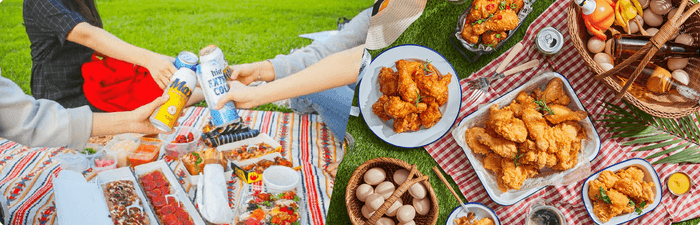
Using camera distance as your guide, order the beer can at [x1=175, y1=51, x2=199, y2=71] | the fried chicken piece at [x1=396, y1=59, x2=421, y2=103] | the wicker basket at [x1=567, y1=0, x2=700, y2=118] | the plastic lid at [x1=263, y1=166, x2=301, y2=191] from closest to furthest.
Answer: the beer can at [x1=175, y1=51, x2=199, y2=71] < the plastic lid at [x1=263, y1=166, x2=301, y2=191] < the wicker basket at [x1=567, y1=0, x2=700, y2=118] < the fried chicken piece at [x1=396, y1=59, x2=421, y2=103]

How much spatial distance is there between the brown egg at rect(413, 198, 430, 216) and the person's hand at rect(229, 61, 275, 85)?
155 cm

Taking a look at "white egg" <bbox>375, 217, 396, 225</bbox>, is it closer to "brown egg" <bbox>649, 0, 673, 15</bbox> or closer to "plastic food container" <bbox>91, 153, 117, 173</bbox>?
"plastic food container" <bbox>91, 153, 117, 173</bbox>

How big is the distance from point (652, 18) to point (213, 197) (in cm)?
309

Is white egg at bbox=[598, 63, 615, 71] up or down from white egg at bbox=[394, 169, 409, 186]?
up

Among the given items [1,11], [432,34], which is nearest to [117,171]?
[1,11]

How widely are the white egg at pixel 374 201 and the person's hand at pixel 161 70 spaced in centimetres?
164

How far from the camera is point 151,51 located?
1555 millimetres

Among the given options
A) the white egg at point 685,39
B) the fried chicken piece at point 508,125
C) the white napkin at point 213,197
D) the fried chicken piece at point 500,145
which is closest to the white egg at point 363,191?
the fried chicken piece at point 500,145

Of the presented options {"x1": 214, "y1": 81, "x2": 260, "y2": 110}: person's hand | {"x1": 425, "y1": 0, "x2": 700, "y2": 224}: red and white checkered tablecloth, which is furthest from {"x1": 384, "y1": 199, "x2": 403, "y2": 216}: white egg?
{"x1": 214, "y1": 81, "x2": 260, "y2": 110}: person's hand

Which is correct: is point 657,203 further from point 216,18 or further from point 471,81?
point 216,18

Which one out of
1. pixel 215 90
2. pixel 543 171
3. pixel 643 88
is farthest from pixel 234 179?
pixel 643 88

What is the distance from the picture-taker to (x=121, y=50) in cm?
150

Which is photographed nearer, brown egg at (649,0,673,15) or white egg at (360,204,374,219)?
brown egg at (649,0,673,15)

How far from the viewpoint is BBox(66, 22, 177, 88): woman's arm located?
1.41 meters
